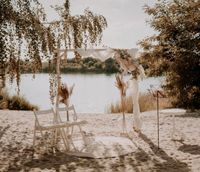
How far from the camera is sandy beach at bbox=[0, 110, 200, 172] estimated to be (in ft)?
26.4

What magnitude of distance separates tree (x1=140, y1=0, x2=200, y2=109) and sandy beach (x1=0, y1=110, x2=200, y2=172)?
14.0 ft

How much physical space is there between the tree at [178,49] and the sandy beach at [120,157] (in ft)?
14.0

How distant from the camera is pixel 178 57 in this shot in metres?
18.0

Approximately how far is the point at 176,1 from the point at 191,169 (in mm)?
12219

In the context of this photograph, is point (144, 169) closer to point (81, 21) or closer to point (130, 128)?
point (81, 21)

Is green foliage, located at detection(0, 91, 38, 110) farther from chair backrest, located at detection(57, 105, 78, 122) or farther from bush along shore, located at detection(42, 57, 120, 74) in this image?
chair backrest, located at detection(57, 105, 78, 122)

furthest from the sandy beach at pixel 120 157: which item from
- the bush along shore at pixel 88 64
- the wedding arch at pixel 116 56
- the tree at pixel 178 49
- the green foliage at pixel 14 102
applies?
the green foliage at pixel 14 102

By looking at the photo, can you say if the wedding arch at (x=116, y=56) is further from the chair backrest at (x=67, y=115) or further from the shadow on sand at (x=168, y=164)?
the shadow on sand at (x=168, y=164)

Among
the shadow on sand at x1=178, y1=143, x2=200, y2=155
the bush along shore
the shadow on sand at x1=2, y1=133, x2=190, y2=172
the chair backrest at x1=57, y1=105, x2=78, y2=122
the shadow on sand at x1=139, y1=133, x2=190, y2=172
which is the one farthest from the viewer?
the bush along shore

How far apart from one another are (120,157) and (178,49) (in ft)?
33.7

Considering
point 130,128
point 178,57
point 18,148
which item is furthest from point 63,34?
point 178,57

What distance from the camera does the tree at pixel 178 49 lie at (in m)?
18.1

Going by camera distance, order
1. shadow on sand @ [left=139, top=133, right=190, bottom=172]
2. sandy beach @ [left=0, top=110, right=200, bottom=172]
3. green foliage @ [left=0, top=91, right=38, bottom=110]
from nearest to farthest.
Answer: shadow on sand @ [left=139, top=133, right=190, bottom=172] < sandy beach @ [left=0, top=110, right=200, bottom=172] < green foliage @ [left=0, top=91, right=38, bottom=110]

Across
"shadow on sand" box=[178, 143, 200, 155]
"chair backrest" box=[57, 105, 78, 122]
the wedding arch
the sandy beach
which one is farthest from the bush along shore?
"shadow on sand" box=[178, 143, 200, 155]
